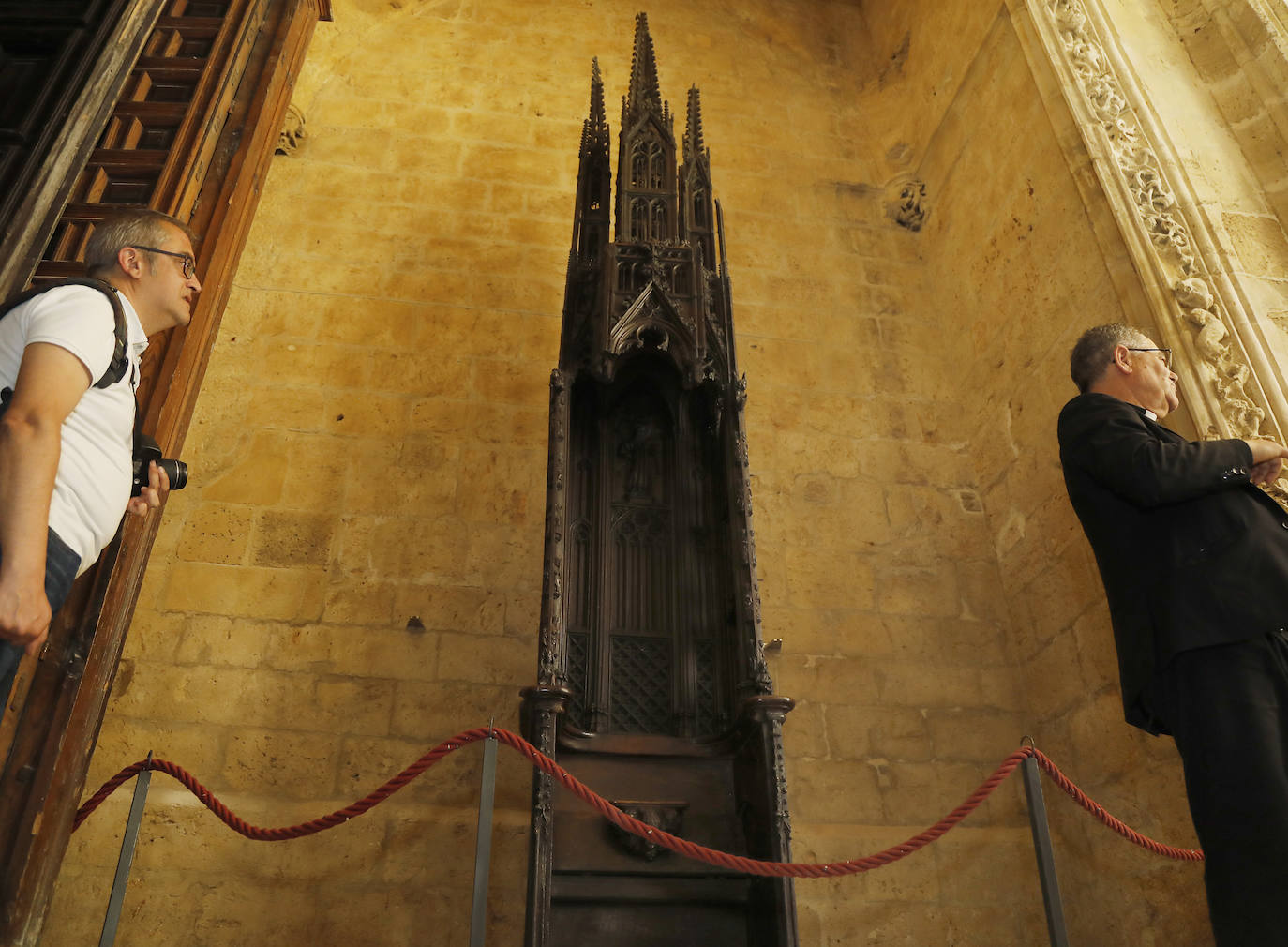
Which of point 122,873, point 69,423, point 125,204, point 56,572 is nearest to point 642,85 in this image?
point 125,204

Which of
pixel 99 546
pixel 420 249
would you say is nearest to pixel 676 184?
pixel 420 249

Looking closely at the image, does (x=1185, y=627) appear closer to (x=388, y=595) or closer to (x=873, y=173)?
(x=388, y=595)

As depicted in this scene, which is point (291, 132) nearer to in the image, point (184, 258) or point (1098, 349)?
point (184, 258)

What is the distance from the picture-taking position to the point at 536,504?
4.65m

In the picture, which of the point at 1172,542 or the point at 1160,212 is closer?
the point at 1172,542

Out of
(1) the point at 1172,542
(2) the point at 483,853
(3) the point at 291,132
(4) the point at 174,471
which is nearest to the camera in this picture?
(1) the point at 1172,542

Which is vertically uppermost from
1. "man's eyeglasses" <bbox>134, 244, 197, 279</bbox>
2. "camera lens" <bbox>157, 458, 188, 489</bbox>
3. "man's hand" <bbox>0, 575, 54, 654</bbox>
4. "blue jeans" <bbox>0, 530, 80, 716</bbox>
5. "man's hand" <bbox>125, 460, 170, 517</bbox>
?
"man's eyeglasses" <bbox>134, 244, 197, 279</bbox>

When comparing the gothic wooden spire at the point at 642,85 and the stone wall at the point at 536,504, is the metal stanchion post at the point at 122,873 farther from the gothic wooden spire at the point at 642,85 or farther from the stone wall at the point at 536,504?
the gothic wooden spire at the point at 642,85

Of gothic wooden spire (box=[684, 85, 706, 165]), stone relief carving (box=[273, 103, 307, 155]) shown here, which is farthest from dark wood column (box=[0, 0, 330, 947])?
gothic wooden spire (box=[684, 85, 706, 165])

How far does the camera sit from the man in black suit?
1811mm

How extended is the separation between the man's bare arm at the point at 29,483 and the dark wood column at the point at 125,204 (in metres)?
0.89

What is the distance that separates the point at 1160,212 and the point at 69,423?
4321mm

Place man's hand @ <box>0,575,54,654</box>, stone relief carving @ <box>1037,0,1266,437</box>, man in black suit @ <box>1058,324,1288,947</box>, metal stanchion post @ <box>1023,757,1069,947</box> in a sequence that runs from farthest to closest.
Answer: stone relief carving @ <box>1037,0,1266,437</box>, metal stanchion post @ <box>1023,757,1069,947</box>, man in black suit @ <box>1058,324,1288,947</box>, man's hand @ <box>0,575,54,654</box>

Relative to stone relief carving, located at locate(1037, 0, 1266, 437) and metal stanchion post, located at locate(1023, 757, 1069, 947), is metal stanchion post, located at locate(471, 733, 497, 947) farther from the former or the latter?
stone relief carving, located at locate(1037, 0, 1266, 437)
